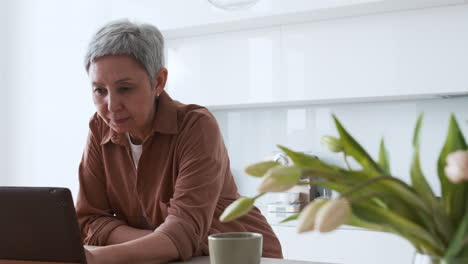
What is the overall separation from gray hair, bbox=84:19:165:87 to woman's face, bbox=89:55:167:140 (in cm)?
2

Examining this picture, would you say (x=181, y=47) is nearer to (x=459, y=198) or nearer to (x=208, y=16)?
(x=208, y=16)

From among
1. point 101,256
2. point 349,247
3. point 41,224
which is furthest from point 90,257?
point 349,247

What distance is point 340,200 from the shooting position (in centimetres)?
51

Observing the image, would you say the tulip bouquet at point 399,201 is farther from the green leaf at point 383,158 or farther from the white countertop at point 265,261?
the white countertop at point 265,261

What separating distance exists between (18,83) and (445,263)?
3827 millimetres

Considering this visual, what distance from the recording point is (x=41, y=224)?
0.95m

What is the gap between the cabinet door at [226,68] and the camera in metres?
3.22

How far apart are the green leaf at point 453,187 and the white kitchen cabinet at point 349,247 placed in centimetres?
215

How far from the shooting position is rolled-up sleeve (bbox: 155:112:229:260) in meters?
1.32

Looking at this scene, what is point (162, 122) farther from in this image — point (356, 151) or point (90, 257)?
point (356, 151)

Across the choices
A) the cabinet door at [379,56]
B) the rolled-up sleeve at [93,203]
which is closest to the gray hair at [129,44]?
the rolled-up sleeve at [93,203]

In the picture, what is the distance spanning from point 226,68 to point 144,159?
1.86m

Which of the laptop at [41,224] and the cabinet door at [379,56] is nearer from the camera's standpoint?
the laptop at [41,224]

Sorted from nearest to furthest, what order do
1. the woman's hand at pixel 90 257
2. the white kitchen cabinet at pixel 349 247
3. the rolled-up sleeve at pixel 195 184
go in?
the woman's hand at pixel 90 257, the rolled-up sleeve at pixel 195 184, the white kitchen cabinet at pixel 349 247
